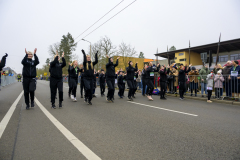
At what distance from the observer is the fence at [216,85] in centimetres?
942

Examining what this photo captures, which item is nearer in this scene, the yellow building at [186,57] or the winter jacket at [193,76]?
the winter jacket at [193,76]

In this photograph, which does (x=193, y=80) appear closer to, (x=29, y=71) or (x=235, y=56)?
(x=29, y=71)

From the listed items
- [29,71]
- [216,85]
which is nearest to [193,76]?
[216,85]

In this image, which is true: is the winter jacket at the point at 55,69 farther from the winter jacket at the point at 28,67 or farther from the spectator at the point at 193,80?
the spectator at the point at 193,80

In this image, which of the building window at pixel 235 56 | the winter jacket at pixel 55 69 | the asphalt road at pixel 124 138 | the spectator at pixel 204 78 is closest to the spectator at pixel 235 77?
the spectator at pixel 204 78

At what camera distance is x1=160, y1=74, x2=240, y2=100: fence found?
9.42 meters

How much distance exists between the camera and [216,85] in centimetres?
1009

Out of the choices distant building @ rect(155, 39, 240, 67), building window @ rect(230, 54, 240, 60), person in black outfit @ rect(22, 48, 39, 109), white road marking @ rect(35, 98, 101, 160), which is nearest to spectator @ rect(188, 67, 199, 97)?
person in black outfit @ rect(22, 48, 39, 109)

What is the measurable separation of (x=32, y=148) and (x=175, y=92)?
10711 mm

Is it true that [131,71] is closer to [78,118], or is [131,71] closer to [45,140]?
[78,118]

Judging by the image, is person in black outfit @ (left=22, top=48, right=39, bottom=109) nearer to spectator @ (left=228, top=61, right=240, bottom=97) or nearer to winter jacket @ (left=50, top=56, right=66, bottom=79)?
winter jacket @ (left=50, top=56, right=66, bottom=79)

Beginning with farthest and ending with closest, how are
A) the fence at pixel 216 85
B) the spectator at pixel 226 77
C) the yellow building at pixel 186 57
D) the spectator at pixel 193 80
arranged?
the yellow building at pixel 186 57 < the spectator at pixel 193 80 < the spectator at pixel 226 77 < the fence at pixel 216 85

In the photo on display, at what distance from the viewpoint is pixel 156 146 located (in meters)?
3.39

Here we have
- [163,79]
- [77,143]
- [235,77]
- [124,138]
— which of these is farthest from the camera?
[163,79]
